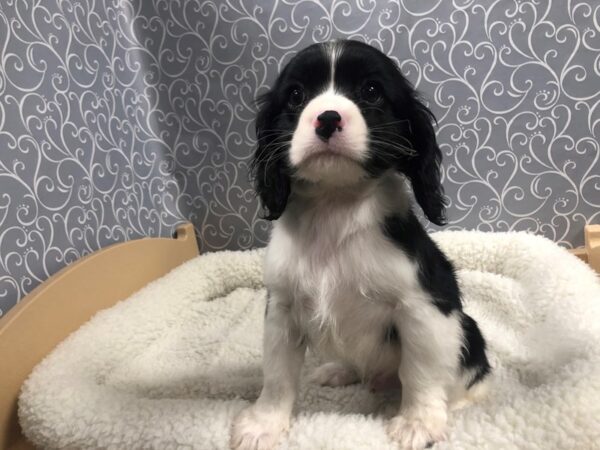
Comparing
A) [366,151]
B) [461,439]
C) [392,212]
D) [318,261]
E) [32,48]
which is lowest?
[461,439]

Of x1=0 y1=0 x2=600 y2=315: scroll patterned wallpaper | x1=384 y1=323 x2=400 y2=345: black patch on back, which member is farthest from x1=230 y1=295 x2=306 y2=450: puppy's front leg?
x1=0 y1=0 x2=600 y2=315: scroll patterned wallpaper

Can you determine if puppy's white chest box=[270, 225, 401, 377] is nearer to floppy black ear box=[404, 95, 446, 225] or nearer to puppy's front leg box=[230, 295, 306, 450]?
puppy's front leg box=[230, 295, 306, 450]

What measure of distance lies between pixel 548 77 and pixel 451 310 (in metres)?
1.36

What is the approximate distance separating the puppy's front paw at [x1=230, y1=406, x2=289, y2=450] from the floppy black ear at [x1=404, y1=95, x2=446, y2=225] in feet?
1.92

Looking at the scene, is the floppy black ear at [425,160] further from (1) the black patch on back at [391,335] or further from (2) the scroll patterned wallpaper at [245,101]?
(2) the scroll patterned wallpaper at [245,101]

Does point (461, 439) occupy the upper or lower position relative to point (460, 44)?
lower

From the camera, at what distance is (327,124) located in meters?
0.94

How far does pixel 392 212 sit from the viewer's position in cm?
111

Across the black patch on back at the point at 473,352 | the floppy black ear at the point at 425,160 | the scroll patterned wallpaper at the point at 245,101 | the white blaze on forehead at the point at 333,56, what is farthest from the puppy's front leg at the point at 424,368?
the scroll patterned wallpaper at the point at 245,101

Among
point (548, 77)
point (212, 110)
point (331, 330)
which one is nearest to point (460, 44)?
point (548, 77)

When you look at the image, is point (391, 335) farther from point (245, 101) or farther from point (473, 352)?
point (245, 101)

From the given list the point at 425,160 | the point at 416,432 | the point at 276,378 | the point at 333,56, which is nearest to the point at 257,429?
the point at 276,378

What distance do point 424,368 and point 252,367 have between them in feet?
2.31

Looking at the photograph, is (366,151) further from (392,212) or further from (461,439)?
(461,439)
